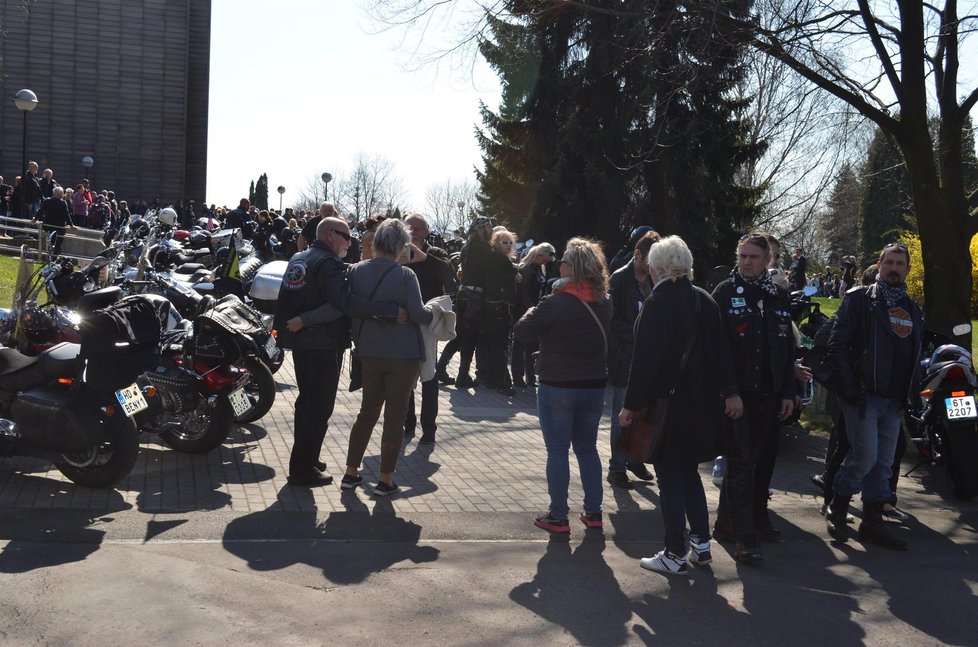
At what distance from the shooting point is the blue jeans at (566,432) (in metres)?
6.12

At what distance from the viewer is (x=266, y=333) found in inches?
322

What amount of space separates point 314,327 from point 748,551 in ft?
10.4

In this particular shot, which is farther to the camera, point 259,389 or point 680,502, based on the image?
point 259,389

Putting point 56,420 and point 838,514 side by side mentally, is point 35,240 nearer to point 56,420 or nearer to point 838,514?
point 56,420

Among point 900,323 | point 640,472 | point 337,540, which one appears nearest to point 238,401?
point 337,540

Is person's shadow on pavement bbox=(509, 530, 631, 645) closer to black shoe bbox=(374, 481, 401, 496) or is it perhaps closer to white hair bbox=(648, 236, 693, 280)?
black shoe bbox=(374, 481, 401, 496)

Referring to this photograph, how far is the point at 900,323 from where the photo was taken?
638 cm

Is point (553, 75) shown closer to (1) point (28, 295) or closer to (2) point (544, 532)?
(1) point (28, 295)

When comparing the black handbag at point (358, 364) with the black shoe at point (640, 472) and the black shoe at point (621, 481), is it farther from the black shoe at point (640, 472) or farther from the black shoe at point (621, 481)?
the black shoe at point (640, 472)

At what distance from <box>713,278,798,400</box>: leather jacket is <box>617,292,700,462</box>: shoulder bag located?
53 centimetres

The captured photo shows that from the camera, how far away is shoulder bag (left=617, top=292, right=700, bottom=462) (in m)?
5.49

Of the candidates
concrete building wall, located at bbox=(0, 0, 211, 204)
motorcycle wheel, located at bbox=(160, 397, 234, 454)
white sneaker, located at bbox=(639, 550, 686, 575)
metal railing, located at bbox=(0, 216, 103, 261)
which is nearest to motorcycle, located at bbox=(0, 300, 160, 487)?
motorcycle wheel, located at bbox=(160, 397, 234, 454)

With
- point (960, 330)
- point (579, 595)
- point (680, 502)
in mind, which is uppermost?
point (960, 330)

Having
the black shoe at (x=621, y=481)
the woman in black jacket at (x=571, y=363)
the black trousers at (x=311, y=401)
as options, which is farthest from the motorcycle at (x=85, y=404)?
the black shoe at (x=621, y=481)
